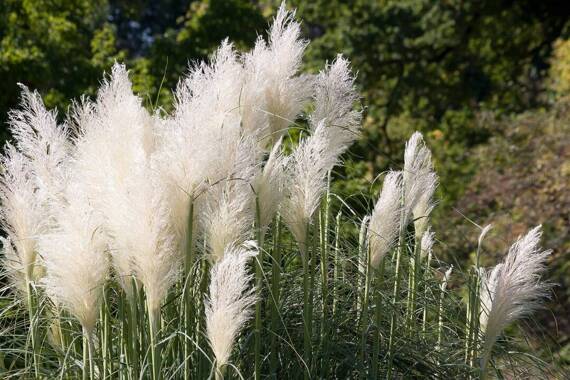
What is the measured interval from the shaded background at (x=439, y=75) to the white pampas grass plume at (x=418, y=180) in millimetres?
4255

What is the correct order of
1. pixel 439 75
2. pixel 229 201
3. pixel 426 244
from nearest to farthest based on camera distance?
pixel 229 201
pixel 426 244
pixel 439 75

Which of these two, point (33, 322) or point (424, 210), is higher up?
point (424, 210)

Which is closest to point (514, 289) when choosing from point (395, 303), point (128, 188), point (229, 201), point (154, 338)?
point (395, 303)

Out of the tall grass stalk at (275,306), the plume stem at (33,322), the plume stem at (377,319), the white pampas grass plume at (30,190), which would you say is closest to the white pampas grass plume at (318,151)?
the tall grass stalk at (275,306)

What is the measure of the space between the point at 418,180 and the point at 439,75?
1021cm

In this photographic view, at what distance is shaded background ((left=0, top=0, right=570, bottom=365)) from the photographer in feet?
30.3

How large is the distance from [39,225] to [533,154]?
290 inches

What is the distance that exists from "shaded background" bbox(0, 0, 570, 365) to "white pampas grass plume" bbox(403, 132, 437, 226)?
4.25m

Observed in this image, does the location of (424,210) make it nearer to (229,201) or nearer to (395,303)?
(395,303)

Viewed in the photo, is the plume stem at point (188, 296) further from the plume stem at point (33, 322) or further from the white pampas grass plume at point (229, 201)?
the plume stem at point (33, 322)

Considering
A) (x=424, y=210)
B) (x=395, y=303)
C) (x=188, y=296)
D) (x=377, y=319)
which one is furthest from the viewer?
(x=424, y=210)

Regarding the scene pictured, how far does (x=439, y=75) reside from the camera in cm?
1335

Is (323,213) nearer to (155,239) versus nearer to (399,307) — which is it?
(399,307)

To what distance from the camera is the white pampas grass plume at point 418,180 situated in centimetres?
339
